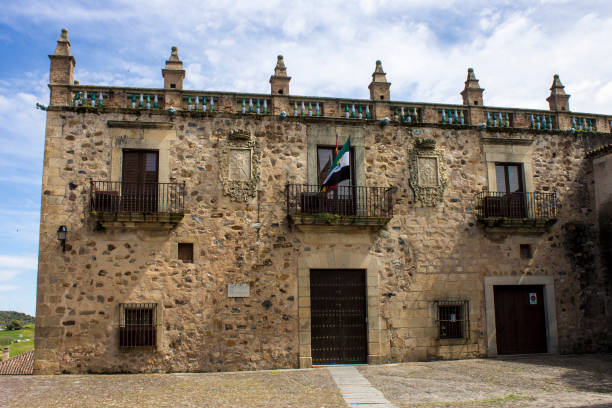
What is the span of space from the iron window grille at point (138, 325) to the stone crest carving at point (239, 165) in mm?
3091

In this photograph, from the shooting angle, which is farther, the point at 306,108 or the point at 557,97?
the point at 557,97

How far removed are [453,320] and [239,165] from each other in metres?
6.35

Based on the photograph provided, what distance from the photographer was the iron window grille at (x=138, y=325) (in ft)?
35.9

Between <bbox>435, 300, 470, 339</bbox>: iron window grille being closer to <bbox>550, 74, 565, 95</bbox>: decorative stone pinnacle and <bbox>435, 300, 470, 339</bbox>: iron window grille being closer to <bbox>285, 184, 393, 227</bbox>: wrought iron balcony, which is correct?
<bbox>285, 184, 393, 227</bbox>: wrought iron balcony

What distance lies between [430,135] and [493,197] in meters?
2.23

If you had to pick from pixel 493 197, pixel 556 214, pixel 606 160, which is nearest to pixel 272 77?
pixel 493 197

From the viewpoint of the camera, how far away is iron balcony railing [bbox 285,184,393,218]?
12031 mm

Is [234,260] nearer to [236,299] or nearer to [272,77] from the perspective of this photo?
[236,299]

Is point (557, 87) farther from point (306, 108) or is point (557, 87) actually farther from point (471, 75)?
point (306, 108)

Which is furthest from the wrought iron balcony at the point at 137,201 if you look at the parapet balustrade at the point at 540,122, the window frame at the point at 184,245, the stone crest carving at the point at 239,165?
the parapet balustrade at the point at 540,122

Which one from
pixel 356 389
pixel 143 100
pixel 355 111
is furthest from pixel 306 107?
pixel 356 389

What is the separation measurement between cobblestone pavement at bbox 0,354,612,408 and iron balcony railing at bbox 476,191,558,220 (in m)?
3.59

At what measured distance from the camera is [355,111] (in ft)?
42.4

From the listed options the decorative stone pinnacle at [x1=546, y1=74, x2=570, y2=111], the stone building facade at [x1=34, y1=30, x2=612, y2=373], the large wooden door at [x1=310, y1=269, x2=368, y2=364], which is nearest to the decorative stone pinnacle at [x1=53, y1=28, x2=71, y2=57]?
the stone building facade at [x1=34, y1=30, x2=612, y2=373]
